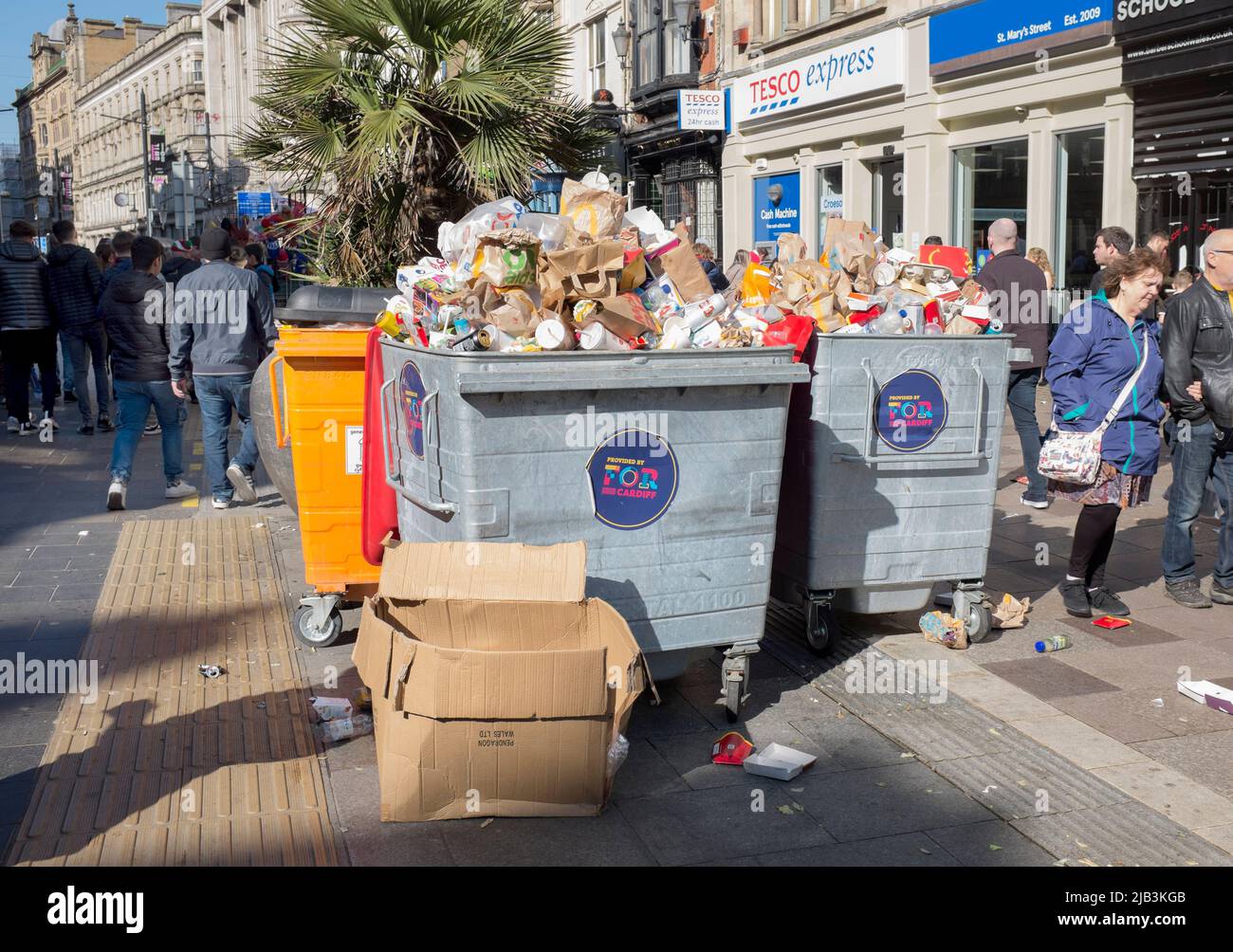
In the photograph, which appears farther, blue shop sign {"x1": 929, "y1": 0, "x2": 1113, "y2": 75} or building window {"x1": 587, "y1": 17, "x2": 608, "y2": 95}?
building window {"x1": 587, "y1": 17, "x2": 608, "y2": 95}

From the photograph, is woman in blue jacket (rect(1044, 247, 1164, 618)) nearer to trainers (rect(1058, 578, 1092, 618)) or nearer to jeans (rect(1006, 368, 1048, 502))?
trainers (rect(1058, 578, 1092, 618))

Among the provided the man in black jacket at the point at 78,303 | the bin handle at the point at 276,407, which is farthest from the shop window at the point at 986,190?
the bin handle at the point at 276,407

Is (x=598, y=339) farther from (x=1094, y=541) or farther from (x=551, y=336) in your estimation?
(x=1094, y=541)

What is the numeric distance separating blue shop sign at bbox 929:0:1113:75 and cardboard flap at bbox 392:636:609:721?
12498 mm

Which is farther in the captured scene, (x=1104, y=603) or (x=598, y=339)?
(x=1104, y=603)

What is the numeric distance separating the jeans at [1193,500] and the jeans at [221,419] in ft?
18.0

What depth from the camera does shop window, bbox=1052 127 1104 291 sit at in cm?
1469

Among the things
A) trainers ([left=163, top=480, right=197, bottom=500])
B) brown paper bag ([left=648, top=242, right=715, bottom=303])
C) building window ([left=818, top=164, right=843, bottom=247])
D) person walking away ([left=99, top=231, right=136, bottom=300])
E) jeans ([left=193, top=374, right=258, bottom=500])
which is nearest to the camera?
brown paper bag ([left=648, top=242, right=715, bottom=303])

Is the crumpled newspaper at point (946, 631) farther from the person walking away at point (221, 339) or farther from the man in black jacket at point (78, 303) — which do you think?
the man in black jacket at point (78, 303)

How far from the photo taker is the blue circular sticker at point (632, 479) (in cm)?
430

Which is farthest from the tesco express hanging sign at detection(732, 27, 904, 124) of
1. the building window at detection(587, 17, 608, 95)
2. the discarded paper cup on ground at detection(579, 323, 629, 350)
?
the discarded paper cup on ground at detection(579, 323, 629, 350)

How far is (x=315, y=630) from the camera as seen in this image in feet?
18.5

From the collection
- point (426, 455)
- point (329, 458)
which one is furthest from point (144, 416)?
point (426, 455)

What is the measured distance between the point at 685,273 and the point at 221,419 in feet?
15.9
